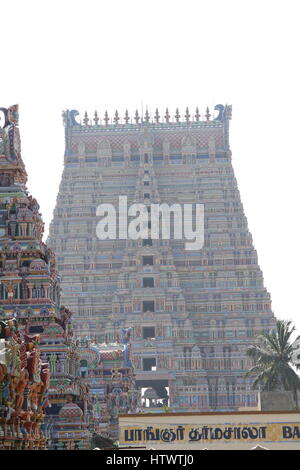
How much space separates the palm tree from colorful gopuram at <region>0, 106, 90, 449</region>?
77.7 ft

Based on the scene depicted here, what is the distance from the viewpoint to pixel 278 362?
86562 mm

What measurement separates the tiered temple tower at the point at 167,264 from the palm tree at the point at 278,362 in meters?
33.5

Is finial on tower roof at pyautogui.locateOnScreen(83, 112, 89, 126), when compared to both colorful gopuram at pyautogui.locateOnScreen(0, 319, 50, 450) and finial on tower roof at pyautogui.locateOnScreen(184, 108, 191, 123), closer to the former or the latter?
finial on tower roof at pyautogui.locateOnScreen(184, 108, 191, 123)

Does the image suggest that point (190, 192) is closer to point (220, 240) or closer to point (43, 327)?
point (220, 240)

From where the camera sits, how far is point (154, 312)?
126m

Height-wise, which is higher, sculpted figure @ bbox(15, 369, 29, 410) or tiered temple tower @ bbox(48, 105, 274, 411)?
tiered temple tower @ bbox(48, 105, 274, 411)

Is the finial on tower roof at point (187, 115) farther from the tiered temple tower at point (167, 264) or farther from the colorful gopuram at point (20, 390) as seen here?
the colorful gopuram at point (20, 390)

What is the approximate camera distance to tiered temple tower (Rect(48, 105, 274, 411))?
406 feet

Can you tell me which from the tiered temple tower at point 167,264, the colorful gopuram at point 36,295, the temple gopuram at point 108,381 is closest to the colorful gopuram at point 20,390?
the colorful gopuram at point 36,295

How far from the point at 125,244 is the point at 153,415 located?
77.7 meters

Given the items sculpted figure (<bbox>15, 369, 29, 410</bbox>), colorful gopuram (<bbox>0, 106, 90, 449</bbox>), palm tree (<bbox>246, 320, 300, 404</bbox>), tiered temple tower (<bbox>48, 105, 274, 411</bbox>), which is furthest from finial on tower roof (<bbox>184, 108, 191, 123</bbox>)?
sculpted figure (<bbox>15, 369, 29, 410</bbox>)

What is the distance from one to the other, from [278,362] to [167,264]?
145ft

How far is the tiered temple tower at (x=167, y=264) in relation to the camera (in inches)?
4867

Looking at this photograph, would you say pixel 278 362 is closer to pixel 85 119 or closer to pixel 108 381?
pixel 108 381
